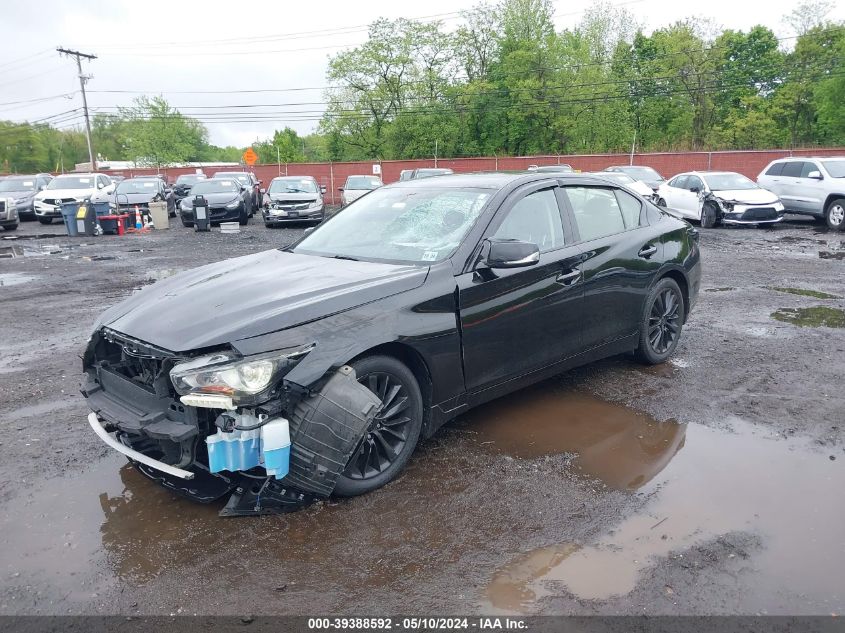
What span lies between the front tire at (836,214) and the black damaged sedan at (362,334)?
564 inches

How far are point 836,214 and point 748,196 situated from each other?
2.16 m

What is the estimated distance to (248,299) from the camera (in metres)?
3.42

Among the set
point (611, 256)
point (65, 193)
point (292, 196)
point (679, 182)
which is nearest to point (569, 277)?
point (611, 256)

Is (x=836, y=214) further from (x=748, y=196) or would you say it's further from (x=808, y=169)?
(x=748, y=196)

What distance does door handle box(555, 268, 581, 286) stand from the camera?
171 inches

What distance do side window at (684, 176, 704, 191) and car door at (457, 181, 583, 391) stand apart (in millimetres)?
14840

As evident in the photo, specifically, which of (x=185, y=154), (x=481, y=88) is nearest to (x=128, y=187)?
(x=481, y=88)

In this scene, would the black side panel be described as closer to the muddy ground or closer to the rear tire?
the muddy ground

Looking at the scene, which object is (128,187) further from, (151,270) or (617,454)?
(617,454)

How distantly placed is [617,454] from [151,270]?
1025 centimetres

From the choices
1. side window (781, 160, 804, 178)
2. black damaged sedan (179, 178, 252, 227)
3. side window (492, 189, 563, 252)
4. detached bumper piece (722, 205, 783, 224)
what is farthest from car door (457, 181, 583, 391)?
black damaged sedan (179, 178, 252, 227)

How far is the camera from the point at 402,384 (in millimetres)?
3488

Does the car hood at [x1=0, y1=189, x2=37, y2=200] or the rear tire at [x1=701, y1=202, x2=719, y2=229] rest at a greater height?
the car hood at [x1=0, y1=189, x2=37, y2=200]

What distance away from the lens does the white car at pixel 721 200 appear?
16.7 metres
